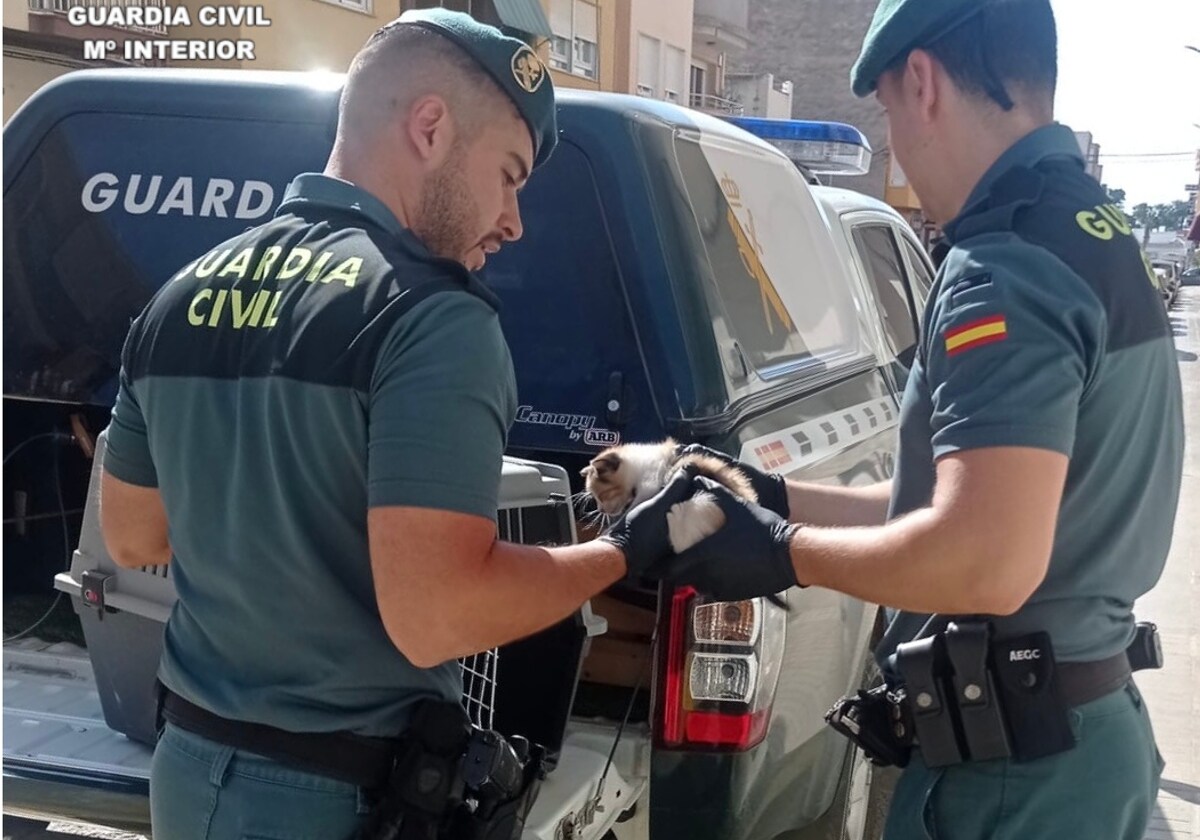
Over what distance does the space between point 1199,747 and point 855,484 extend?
101 inches

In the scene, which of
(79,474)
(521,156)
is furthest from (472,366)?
(79,474)

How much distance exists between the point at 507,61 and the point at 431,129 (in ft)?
0.56

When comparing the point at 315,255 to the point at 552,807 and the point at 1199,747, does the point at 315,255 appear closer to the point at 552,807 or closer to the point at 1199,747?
the point at 552,807

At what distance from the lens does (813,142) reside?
552 cm

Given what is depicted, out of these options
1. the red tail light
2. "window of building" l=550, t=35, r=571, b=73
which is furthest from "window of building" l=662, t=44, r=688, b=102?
the red tail light

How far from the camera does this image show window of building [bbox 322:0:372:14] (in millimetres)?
14966

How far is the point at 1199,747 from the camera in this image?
15.8 ft

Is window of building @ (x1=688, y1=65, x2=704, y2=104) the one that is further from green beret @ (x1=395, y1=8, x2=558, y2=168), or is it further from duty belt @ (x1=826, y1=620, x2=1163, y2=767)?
duty belt @ (x1=826, y1=620, x2=1163, y2=767)

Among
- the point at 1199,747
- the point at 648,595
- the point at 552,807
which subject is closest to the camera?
the point at 552,807

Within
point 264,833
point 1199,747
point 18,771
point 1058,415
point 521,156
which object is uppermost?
point 521,156

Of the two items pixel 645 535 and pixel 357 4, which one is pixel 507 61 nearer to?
pixel 645 535

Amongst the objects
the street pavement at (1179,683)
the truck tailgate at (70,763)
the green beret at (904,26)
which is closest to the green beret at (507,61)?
the green beret at (904,26)

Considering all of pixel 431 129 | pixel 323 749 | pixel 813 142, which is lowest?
pixel 323 749

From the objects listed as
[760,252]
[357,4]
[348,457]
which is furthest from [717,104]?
[348,457]
